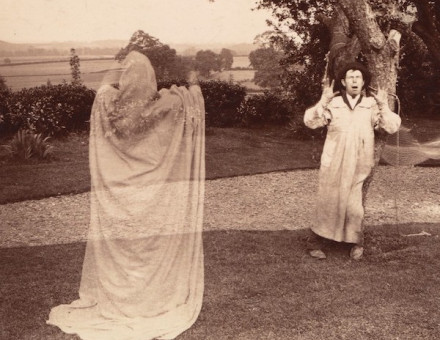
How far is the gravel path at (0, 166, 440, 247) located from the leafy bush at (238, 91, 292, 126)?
18.1ft

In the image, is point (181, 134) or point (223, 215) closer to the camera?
point (181, 134)

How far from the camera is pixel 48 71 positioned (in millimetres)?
13086

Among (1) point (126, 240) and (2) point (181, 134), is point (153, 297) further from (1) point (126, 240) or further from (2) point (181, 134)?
(2) point (181, 134)

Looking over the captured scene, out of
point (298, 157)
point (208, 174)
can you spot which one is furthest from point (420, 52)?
point (208, 174)

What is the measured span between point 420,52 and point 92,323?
55.6ft

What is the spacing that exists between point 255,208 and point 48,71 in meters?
6.85

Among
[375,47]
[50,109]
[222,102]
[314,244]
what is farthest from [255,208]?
[222,102]

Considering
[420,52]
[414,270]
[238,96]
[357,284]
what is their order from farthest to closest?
1. [420,52]
2. [238,96]
3. [414,270]
4. [357,284]

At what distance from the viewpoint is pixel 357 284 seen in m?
5.50

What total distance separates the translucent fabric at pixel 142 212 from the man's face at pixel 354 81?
Answer: 6.85 ft

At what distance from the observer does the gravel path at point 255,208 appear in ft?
25.2

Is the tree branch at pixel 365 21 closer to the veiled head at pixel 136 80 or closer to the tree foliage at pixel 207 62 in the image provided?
the veiled head at pixel 136 80

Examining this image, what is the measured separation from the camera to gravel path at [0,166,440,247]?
7.67 metres

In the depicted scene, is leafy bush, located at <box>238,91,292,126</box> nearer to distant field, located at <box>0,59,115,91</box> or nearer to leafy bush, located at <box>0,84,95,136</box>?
distant field, located at <box>0,59,115,91</box>
